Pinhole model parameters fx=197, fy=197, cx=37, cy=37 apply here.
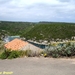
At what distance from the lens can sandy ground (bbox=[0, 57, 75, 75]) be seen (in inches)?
231

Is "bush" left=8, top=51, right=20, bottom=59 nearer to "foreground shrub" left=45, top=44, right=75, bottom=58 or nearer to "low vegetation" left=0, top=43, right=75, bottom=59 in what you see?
"low vegetation" left=0, top=43, right=75, bottom=59

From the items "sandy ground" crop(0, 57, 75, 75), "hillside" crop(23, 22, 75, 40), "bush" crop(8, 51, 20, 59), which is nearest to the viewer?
"sandy ground" crop(0, 57, 75, 75)

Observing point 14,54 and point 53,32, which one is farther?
point 53,32

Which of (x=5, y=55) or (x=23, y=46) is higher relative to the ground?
(x=5, y=55)

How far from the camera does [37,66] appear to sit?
6.60 m

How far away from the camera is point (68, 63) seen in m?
6.99

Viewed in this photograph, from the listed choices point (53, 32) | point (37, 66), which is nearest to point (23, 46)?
point (37, 66)

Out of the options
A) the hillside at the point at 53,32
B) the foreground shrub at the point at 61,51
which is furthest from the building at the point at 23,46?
the hillside at the point at 53,32

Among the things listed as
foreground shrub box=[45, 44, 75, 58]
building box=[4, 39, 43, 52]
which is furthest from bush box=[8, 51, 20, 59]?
foreground shrub box=[45, 44, 75, 58]

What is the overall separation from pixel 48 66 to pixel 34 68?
512 mm

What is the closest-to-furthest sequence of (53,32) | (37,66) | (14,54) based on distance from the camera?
(37,66) → (14,54) → (53,32)

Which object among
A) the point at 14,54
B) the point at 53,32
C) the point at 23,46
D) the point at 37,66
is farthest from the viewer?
the point at 53,32

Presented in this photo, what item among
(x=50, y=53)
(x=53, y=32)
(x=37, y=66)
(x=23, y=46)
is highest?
(x=50, y=53)

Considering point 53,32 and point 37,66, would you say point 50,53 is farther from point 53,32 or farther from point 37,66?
point 53,32
